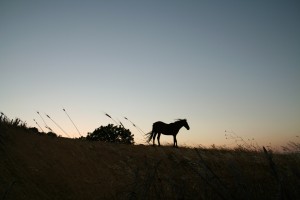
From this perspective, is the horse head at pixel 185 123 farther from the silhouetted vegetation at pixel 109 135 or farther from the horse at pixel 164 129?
the silhouetted vegetation at pixel 109 135

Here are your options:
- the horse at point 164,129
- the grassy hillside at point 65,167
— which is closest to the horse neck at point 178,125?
the horse at point 164,129

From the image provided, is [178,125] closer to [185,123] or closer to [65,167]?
[185,123]

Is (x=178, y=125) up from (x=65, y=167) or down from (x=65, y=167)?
up

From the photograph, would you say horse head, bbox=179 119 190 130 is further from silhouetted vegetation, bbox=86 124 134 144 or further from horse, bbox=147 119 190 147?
Answer: silhouetted vegetation, bbox=86 124 134 144

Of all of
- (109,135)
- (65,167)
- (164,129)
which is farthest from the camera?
(109,135)

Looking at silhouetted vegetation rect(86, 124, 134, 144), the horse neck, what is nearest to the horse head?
the horse neck

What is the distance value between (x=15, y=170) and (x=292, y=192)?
790 cm

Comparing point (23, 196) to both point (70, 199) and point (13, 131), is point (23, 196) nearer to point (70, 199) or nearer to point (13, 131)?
point (70, 199)

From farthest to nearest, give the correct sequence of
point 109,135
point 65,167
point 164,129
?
point 109,135, point 164,129, point 65,167

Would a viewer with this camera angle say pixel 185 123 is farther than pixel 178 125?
Yes

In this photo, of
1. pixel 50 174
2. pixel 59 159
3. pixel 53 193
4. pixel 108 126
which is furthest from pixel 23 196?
pixel 108 126

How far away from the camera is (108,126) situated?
27.3 meters

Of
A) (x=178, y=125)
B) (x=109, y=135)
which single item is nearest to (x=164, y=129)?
(x=178, y=125)

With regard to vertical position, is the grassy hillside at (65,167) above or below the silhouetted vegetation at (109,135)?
below
